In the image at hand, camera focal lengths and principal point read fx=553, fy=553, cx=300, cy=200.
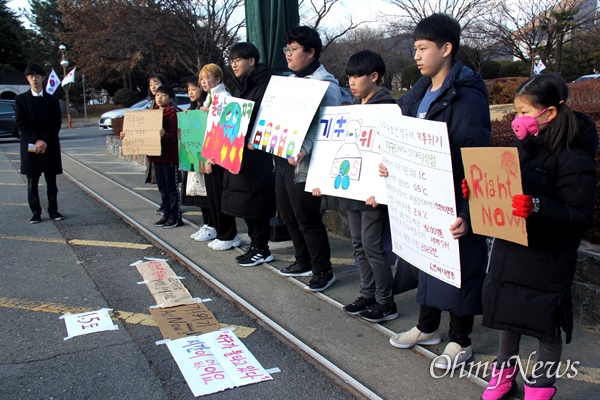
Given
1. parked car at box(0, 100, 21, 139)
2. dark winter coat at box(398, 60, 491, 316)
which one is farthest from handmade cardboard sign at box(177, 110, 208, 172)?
parked car at box(0, 100, 21, 139)

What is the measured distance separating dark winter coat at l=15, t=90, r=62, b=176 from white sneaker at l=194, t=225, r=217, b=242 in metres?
2.60

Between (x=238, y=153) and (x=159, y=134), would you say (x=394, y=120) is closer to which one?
(x=238, y=153)

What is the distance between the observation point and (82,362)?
3480 mm

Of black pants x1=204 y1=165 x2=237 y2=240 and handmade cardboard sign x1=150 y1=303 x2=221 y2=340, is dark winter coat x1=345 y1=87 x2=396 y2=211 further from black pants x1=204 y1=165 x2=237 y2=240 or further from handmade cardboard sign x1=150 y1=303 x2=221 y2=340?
black pants x1=204 y1=165 x2=237 y2=240

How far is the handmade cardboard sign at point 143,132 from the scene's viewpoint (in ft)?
21.5

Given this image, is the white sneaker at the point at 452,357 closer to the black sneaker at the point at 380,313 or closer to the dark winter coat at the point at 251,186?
the black sneaker at the point at 380,313

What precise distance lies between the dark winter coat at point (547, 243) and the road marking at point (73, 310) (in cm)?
183

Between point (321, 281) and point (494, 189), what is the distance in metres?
2.27

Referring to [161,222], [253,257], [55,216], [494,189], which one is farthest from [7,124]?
[494,189]

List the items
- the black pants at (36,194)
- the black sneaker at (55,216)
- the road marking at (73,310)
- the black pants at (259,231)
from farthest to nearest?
the black sneaker at (55,216) → the black pants at (36,194) → the black pants at (259,231) → the road marking at (73,310)

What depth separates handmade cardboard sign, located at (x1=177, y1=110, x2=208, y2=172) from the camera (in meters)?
5.97

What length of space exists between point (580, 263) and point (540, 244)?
1.32m

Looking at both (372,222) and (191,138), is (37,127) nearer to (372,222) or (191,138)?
(191,138)

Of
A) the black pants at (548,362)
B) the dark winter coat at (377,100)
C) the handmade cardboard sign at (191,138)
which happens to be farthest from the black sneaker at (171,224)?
the black pants at (548,362)
